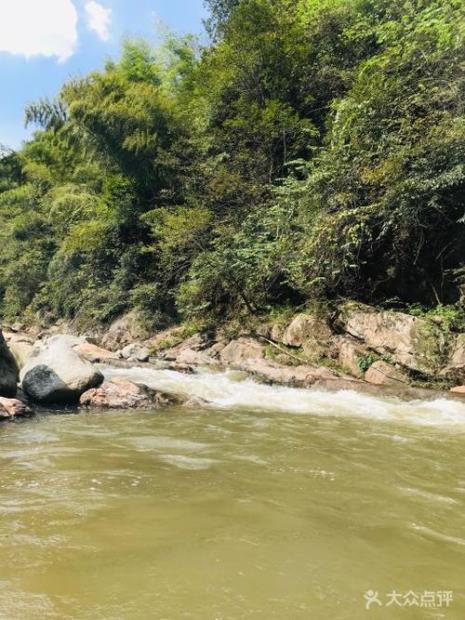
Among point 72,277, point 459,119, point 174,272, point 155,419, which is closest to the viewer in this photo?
point 155,419

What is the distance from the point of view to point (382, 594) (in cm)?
231

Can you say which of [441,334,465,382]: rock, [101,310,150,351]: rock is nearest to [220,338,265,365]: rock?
[441,334,465,382]: rock

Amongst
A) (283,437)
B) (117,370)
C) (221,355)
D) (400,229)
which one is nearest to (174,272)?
(221,355)

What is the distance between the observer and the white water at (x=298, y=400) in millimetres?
7016

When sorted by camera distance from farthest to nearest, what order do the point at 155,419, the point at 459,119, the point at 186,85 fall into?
the point at 186,85
the point at 459,119
the point at 155,419

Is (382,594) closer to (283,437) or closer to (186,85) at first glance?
(283,437)

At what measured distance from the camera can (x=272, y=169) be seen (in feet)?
49.6

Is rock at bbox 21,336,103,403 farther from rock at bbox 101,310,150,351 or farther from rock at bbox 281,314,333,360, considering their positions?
rock at bbox 101,310,150,351

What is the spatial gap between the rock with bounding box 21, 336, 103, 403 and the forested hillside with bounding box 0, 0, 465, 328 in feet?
18.5

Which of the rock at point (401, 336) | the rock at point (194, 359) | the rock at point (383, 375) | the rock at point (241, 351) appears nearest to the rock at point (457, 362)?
the rock at point (401, 336)

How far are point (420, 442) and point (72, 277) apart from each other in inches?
714

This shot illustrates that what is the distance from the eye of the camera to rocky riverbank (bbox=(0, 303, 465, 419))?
24.2ft
